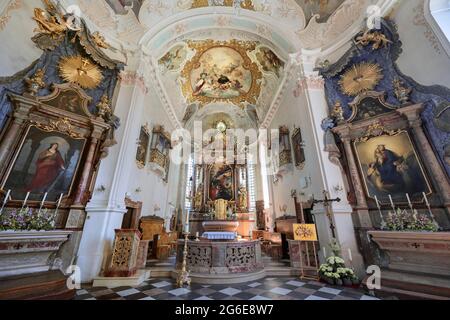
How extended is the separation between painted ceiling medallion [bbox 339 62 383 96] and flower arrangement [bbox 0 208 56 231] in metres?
9.78

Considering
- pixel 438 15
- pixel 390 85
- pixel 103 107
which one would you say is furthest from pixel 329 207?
pixel 103 107

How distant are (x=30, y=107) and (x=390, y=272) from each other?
9813 mm

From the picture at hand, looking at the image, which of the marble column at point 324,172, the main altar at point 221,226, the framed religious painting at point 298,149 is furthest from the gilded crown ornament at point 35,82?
the framed religious painting at point 298,149

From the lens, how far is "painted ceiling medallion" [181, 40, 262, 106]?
9820 millimetres

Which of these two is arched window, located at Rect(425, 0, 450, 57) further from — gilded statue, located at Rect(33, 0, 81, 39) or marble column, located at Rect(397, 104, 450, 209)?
gilded statue, located at Rect(33, 0, 81, 39)

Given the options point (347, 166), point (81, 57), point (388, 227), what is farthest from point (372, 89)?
point (81, 57)

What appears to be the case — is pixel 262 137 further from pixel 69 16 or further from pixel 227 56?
pixel 69 16

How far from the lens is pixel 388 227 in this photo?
4.39m

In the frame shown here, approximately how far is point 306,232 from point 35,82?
27.9 ft

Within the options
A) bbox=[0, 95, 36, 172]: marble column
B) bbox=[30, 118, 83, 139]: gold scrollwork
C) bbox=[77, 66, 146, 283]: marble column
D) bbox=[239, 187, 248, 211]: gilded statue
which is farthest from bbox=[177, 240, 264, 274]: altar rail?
bbox=[239, 187, 248, 211]: gilded statue

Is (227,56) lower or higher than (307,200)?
higher

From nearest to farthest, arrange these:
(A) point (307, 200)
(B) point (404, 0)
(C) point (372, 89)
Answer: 1. (B) point (404, 0)
2. (C) point (372, 89)
3. (A) point (307, 200)
